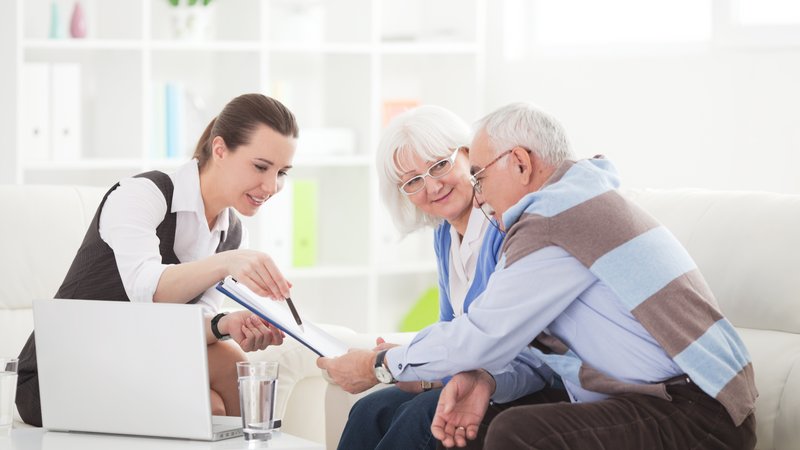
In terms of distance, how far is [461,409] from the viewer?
205cm

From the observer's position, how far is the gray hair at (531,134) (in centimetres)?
208

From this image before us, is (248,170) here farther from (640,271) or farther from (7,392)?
(640,271)

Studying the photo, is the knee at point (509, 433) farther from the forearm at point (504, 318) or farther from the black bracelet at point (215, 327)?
the black bracelet at point (215, 327)

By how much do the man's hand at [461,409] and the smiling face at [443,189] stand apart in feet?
1.75

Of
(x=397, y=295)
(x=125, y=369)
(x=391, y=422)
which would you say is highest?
(x=125, y=369)


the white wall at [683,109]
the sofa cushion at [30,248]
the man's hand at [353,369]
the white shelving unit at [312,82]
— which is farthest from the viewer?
the white shelving unit at [312,82]

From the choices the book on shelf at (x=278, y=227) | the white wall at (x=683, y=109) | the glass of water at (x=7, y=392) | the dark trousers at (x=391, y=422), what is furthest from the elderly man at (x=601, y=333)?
the book on shelf at (x=278, y=227)

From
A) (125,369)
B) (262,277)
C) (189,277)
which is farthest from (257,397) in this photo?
(189,277)

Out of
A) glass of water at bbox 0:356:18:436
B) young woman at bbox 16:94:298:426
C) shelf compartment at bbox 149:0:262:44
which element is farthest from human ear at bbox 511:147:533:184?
shelf compartment at bbox 149:0:262:44

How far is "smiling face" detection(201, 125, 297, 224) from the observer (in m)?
2.52

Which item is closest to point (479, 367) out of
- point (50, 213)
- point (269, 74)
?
point (50, 213)

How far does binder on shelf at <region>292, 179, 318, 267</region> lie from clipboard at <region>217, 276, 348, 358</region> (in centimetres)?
179

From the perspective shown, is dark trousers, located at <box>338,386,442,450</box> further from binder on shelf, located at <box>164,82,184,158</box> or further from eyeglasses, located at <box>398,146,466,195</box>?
binder on shelf, located at <box>164,82,184,158</box>

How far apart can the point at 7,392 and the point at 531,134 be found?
44.6 inches
